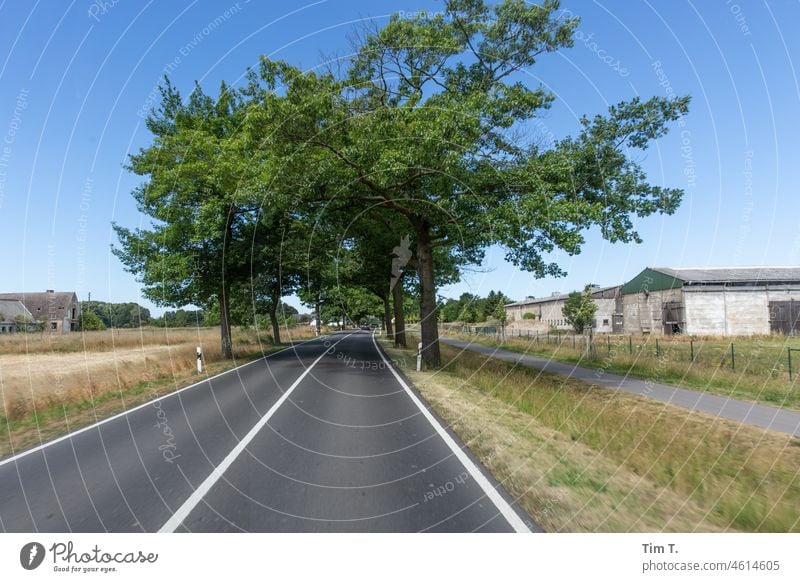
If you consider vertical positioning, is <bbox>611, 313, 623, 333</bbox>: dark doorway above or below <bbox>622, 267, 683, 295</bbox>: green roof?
below

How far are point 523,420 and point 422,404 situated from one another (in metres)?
2.63

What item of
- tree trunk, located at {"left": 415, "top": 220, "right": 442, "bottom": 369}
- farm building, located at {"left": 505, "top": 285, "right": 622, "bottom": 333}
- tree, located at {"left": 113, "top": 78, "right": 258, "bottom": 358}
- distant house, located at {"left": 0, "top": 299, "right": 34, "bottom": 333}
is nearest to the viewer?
tree trunk, located at {"left": 415, "top": 220, "right": 442, "bottom": 369}

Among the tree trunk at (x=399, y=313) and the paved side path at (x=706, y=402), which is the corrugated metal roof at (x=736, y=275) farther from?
the paved side path at (x=706, y=402)

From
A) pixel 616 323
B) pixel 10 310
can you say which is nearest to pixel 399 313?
pixel 616 323

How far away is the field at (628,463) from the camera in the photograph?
170 inches

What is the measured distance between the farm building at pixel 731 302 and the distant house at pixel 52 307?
75109 mm

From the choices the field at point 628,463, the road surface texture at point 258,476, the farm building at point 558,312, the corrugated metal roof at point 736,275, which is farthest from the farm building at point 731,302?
the road surface texture at point 258,476

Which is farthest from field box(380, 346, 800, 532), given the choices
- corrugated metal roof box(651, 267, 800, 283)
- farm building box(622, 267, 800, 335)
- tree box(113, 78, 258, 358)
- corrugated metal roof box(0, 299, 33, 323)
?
corrugated metal roof box(0, 299, 33, 323)

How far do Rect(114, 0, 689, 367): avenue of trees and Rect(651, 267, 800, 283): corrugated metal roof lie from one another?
91.3 feet

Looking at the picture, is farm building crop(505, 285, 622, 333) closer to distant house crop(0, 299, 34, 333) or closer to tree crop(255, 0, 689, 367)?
tree crop(255, 0, 689, 367)

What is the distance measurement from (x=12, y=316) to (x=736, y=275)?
282 ft

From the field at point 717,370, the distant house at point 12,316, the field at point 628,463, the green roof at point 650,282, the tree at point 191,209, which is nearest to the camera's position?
the field at point 628,463

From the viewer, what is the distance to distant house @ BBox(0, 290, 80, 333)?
6881 centimetres
